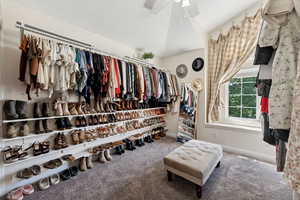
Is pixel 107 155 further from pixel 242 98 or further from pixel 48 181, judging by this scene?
pixel 242 98

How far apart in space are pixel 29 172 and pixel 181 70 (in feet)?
11.2

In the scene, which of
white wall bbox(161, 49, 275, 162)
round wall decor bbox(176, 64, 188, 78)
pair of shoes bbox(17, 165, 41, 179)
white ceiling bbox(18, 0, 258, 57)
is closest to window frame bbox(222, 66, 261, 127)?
white wall bbox(161, 49, 275, 162)

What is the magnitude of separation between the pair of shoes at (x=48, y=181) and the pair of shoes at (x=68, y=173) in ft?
0.19

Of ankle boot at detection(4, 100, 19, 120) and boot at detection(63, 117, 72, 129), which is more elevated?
ankle boot at detection(4, 100, 19, 120)

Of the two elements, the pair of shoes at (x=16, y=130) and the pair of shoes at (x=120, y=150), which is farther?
the pair of shoes at (x=120, y=150)

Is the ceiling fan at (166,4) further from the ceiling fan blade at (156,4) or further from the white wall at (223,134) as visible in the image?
the white wall at (223,134)

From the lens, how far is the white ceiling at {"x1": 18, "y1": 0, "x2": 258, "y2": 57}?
182 cm

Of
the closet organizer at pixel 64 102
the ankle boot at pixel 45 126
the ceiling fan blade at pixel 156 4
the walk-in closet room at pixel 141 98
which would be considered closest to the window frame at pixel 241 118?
the walk-in closet room at pixel 141 98

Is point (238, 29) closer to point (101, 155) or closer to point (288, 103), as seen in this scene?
point (288, 103)

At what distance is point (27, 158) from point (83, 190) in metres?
0.76

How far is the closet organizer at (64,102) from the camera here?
1.39m

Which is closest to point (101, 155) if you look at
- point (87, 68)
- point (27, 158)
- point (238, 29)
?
point (27, 158)

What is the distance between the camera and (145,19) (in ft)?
7.66

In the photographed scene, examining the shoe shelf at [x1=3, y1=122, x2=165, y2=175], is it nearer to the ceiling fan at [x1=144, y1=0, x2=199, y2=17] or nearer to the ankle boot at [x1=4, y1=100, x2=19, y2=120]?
the ankle boot at [x1=4, y1=100, x2=19, y2=120]
